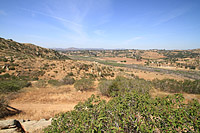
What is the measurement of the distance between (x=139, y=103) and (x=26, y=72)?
25.8 m

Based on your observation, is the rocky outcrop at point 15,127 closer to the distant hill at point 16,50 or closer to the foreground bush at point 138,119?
the foreground bush at point 138,119

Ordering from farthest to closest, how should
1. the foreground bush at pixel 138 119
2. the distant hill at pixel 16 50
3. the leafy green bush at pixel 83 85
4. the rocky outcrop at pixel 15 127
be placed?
the distant hill at pixel 16 50 → the leafy green bush at pixel 83 85 → the rocky outcrop at pixel 15 127 → the foreground bush at pixel 138 119

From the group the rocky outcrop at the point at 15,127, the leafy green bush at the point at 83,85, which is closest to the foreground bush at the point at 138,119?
the rocky outcrop at the point at 15,127

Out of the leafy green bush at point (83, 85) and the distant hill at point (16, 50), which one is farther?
the distant hill at point (16, 50)

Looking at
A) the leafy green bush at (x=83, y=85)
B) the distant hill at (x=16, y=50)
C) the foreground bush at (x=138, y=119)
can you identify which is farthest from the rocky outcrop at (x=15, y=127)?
the distant hill at (x=16, y=50)

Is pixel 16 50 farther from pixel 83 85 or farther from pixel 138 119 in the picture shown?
pixel 138 119

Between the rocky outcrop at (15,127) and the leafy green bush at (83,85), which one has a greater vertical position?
the rocky outcrop at (15,127)

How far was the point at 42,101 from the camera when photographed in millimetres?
10805

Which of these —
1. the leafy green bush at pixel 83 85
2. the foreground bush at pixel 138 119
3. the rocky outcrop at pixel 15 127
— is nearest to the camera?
the foreground bush at pixel 138 119

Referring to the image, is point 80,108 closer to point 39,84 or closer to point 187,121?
point 187,121

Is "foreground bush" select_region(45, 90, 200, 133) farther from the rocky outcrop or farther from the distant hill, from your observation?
the distant hill

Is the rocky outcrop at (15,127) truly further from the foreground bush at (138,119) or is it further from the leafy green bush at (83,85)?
the leafy green bush at (83,85)

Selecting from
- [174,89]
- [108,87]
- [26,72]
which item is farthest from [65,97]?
[174,89]

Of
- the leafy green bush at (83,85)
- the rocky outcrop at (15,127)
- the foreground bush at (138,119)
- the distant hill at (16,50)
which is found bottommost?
the leafy green bush at (83,85)
